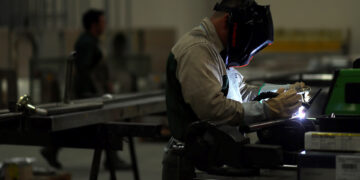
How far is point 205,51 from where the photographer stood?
2.54m

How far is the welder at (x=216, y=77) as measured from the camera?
8.14 ft

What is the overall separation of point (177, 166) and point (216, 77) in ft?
1.44

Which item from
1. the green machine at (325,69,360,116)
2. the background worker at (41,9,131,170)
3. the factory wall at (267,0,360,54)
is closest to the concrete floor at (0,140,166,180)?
the background worker at (41,9,131,170)

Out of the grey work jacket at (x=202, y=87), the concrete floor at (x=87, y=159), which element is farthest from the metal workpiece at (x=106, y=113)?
the concrete floor at (x=87, y=159)

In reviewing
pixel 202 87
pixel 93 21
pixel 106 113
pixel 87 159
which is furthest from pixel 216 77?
pixel 87 159

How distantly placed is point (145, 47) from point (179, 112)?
7763mm

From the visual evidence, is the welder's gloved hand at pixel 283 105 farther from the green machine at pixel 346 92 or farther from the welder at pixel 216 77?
the green machine at pixel 346 92

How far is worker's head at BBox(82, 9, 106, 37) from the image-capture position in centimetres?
640

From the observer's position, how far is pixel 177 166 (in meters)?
2.70

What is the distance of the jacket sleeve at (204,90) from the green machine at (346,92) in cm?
38

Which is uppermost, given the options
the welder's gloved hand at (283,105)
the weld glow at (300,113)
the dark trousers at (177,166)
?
the welder's gloved hand at (283,105)

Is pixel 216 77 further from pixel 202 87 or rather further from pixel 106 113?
pixel 106 113

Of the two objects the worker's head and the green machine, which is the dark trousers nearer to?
the green machine

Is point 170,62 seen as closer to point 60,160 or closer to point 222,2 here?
point 222,2
